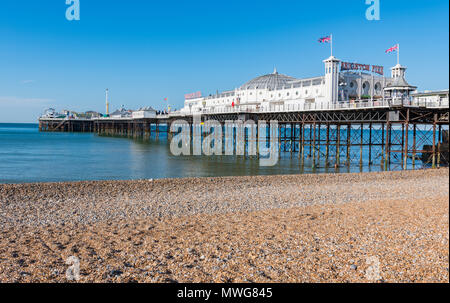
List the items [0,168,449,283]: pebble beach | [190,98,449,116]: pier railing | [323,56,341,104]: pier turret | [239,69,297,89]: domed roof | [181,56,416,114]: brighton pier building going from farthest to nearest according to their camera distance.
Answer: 1. [239,69,297,89]: domed roof
2. [323,56,341,104]: pier turret
3. [181,56,416,114]: brighton pier building
4. [190,98,449,116]: pier railing
5. [0,168,449,283]: pebble beach

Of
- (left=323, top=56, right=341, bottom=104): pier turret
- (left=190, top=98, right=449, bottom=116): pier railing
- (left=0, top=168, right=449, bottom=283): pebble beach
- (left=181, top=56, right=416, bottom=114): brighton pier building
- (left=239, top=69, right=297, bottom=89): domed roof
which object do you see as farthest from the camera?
(left=239, top=69, right=297, bottom=89): domed roof

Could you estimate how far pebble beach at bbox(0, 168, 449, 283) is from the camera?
24.2 feet

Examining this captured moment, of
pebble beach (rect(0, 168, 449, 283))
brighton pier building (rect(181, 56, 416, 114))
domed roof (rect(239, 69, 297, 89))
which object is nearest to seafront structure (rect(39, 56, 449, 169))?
brighton pier building (rect(181, 56, 416, 114))

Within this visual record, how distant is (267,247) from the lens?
29.6ft

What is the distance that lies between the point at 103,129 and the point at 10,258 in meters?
126

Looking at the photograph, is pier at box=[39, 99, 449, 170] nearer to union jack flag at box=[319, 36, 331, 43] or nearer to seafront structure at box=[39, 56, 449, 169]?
seafront structure at box=[39, 56, 449, 169]

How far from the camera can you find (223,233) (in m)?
10.7

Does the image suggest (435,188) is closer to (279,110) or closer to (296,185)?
(296,185)

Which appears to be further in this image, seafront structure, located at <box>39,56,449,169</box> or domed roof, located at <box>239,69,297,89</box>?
domed roof, located at <box>239,69,297,89</box>

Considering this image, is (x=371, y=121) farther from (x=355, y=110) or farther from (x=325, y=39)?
(x=325, y=39)

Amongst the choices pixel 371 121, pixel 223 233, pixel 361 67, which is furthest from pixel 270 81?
pixel 223 233

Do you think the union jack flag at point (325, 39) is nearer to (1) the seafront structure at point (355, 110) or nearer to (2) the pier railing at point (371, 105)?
(1) the seafront structure at point (355, 110)

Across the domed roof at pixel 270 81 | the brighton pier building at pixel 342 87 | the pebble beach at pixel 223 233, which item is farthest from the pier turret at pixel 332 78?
the domed roof at pixel 270 81
